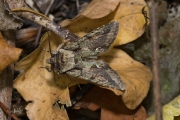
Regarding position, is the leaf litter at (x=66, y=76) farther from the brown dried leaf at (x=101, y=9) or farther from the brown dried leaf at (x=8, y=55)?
the brown dried leaf at (x=8, y=55)

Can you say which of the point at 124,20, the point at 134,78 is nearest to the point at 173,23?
the point at 124,20

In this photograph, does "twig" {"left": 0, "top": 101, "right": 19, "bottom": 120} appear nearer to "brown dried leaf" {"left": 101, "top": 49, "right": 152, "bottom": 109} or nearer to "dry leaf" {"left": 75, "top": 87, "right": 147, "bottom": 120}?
"dry leaf" {"left": 75, "top": 87, "right": 147, "bottom": 120}

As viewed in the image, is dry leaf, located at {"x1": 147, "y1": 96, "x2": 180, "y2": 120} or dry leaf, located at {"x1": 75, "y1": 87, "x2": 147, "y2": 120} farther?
dry leaf, located at {"x1": 75, "y1": 87, "x2": 147, "y2": 120}

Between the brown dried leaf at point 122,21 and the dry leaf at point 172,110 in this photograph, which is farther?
the brown dried leaf at point 122,21

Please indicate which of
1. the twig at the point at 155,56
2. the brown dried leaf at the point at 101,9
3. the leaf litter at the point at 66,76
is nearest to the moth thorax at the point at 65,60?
the leaf litter at the point at 66,76

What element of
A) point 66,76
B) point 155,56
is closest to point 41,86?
point 66,76

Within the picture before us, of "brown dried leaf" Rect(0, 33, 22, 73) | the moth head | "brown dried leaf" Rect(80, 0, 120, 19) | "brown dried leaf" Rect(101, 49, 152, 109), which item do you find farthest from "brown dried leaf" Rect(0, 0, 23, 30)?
"brown dried leaf" Rect(101, 49, 152, 109)
